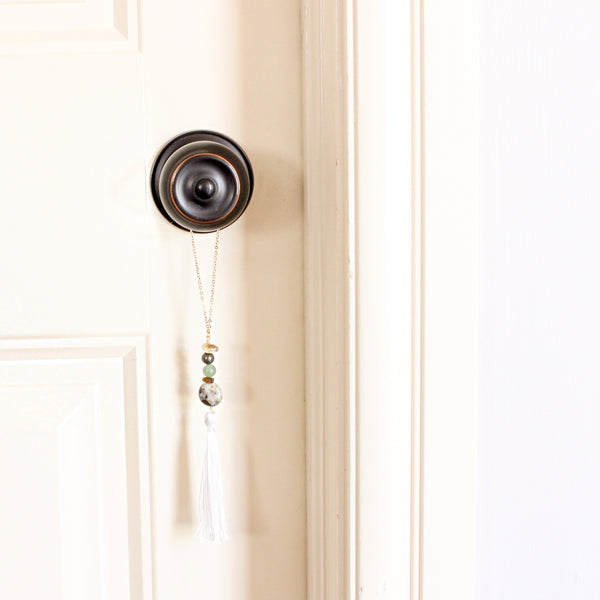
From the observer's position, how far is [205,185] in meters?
0.50

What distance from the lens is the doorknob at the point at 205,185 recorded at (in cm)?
50

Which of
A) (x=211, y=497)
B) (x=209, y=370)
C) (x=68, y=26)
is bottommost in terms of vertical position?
(x=211, y=497)

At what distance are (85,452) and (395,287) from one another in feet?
1.06

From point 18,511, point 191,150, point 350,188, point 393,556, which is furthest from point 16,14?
point 393,556

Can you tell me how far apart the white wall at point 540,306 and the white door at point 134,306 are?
0.58 feet

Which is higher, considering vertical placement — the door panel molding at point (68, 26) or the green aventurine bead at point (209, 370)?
the door panel molding at point (68, 26)

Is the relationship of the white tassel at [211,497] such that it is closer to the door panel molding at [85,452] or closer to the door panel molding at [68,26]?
the door panel molding at [85,452]

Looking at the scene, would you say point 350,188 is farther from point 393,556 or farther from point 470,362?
point 393,556

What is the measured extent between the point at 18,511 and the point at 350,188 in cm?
42

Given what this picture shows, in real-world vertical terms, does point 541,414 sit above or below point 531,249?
below

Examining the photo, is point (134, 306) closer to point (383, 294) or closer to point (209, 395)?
point (209, 395)

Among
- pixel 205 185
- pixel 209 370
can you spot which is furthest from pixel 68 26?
pixel 209 370

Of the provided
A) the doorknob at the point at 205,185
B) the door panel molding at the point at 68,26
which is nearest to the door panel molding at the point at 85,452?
the doorknob at the point at 205,185

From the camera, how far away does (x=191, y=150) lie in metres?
0.51
